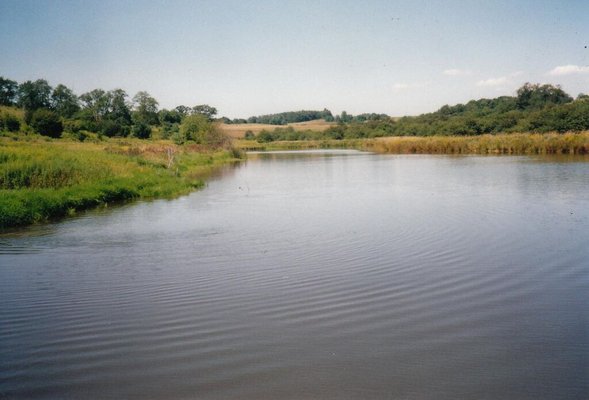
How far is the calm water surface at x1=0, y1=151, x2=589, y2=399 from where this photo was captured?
14.4 ft

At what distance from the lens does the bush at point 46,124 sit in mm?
51531

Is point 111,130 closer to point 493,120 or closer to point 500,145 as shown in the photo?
point 500,145

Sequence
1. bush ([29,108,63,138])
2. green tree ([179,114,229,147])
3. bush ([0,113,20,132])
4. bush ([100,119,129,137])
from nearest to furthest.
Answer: bush ([0,113,20,132]) < bush ([29,108,63,138]) < green tree ([179,114,229,147]) < bush ([100,119,129,137])

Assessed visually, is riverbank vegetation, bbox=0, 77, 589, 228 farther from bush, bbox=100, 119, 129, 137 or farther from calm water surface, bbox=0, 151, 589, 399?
calm water surface, bbox=0, 151, 589, 399

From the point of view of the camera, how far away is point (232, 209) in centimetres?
1694

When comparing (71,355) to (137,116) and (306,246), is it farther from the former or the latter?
(137,116)

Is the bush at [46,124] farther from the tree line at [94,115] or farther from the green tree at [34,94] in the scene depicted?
the green tree at [34,94]

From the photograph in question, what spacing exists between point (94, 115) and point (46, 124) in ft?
129

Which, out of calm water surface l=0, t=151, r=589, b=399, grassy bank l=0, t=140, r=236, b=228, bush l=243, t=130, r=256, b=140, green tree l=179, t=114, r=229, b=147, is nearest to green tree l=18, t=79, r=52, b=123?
green tree l=179, t=114, r=229, b=147

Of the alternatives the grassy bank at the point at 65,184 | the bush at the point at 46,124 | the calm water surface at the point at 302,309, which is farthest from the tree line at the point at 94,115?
the calm water surface at the point at 302,309

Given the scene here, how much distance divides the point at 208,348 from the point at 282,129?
11754cm

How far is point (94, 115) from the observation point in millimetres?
89438

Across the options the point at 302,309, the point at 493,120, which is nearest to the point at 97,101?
the point at 493,120

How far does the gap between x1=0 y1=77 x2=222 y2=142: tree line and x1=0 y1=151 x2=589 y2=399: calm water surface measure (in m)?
45.4
